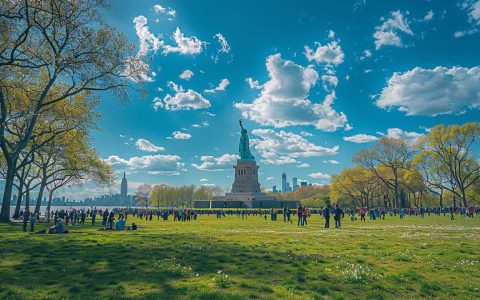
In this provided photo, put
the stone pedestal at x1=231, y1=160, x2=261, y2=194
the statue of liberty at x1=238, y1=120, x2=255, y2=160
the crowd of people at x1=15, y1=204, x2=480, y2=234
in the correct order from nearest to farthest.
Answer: the crowd of people at x1=15, y1=204, x2=480, y2=234 < the stone pedestal at x1=231, y1=160, x2=261, y2=194 < the statue of liberty at x1=238, y1=120, x2=255, y2=160

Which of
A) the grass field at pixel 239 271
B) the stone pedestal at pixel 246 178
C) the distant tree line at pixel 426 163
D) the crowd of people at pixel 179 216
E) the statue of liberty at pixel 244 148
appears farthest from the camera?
the statue of liberty at pixel 244 148

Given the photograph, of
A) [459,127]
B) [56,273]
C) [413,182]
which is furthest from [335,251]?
[413,182]

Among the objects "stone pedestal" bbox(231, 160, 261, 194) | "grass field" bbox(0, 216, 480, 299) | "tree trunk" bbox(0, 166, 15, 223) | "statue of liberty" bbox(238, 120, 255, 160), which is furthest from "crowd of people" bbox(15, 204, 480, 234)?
"statue of liberty" bbox(238, 120, 255, 160)

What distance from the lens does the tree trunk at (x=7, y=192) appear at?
31.8 meters

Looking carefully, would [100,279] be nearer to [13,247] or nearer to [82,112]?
[13,247]

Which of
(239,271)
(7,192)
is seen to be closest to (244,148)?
(7,192)

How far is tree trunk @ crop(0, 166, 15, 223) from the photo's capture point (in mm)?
31781

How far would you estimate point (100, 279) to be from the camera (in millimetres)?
10539

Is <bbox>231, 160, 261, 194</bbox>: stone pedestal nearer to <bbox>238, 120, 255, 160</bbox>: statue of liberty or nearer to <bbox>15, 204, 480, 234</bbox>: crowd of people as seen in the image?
<bbox>238, 120, 255, 160</bbox>: statue of liberty

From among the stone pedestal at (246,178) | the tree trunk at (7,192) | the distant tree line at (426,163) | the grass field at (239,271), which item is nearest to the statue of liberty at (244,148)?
the stone pedestal at (246,178)

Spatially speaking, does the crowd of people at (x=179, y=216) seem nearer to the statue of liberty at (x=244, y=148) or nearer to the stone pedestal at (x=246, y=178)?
the stone pedestal at (x=246, y=178)

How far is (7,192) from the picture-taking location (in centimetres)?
3378

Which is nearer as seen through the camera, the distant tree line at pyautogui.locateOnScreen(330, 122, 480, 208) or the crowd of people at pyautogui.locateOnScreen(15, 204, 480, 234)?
the crowd of people at pyautogui.locateOnScreen(15, 204, 480, 234)

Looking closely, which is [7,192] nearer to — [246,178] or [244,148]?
[246,178]
